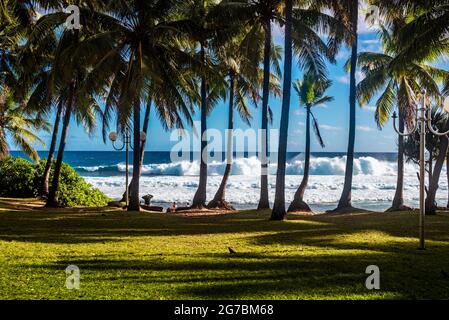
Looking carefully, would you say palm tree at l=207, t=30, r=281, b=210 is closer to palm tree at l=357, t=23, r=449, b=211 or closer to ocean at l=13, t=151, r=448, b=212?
palm tree at l=357, t=23, r=449, b=211

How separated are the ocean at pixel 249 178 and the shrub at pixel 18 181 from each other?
12.0 metres

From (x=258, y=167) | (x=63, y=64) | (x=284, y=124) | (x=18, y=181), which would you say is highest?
(x=63, y=64)

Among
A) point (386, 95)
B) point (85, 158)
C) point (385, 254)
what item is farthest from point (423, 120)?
point (85, 158)

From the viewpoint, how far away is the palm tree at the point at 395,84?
66.7 ft

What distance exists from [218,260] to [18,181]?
19.4 m

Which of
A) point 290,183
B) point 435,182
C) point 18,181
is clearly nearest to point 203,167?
point 435,182

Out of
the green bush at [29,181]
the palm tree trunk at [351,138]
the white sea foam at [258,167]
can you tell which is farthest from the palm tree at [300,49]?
the white sea foam at [258,167]

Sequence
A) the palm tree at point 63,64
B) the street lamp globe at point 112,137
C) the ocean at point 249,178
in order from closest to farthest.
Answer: the palm tree at point 63,64
the street lamp globe at point 112,137
the ocean at point 249,178

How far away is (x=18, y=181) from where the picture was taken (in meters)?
24.0

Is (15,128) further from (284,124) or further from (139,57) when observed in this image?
(284,124)

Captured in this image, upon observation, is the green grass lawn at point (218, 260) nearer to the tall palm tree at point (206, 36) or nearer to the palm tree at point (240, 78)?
the tall palm tree at point (206, 36)

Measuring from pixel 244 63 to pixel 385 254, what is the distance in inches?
543

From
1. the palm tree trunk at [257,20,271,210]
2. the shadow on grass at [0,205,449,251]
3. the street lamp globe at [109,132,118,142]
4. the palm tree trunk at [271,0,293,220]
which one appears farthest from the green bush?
the palm tree trunk at [271,0,293,220]
